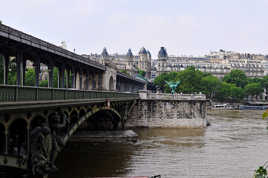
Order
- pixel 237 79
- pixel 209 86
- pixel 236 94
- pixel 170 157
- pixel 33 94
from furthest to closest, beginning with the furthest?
pixel 237 79
pixel 236 94
pixel 209 86
pixel 170 157
pixel 33 94

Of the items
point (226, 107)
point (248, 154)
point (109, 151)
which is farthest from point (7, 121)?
point (226, 107)

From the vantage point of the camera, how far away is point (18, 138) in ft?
58.7

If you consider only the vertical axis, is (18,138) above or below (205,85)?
below

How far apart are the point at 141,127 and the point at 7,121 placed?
47.9m

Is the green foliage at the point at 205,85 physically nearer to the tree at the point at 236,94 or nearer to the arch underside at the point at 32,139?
the tree at the point at 236,94

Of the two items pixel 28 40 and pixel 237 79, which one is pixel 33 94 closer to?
pixel 28 40

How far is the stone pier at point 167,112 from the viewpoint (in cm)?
6347

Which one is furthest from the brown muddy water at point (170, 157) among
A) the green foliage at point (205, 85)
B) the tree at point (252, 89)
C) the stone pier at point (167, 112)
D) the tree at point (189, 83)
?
the tree at point (252, 89)

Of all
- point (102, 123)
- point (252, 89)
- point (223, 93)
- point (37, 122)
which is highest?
point (252, 89)

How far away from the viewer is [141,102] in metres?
64.1

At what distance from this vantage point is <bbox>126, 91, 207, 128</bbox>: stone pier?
63.5 meters

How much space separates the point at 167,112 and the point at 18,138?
157 ft

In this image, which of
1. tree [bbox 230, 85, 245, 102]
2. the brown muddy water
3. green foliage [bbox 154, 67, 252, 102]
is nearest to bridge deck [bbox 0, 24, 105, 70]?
the brown muddy water

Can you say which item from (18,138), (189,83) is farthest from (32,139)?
(189,83)
